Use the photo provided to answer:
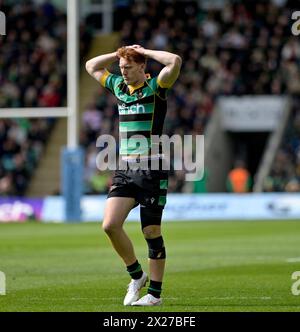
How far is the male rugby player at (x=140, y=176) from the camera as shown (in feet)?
34.0

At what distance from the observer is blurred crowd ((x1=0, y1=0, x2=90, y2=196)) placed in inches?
1314

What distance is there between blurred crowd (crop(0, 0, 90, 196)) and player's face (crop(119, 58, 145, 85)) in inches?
880

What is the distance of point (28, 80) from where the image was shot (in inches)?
1383

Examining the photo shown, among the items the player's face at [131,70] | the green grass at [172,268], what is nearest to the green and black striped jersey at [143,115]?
the player's face at [131,70]

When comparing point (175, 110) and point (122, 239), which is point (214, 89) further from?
point (122, 239)

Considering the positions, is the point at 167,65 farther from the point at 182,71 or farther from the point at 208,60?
the point at 182,71

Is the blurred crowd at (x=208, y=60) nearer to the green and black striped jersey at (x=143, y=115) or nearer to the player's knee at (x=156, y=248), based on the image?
the green and black striped jersey at (x=143, y=115)

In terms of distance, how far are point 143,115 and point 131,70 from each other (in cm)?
46

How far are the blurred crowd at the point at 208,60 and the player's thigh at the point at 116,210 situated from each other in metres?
20.2

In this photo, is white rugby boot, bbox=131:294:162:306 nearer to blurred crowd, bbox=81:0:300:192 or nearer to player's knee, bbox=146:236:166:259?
player's knee, bbox=146:236:166:259

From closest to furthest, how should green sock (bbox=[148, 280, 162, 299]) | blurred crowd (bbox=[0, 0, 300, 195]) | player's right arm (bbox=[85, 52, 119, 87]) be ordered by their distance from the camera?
green sock (bbox=[148, 280, 162, 299]) < player's right arm (bbox=[85, 52, 119, 87]) < blurred crowd (bbox=[0, 0, 300, 195])

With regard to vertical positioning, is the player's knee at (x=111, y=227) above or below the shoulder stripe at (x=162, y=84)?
below

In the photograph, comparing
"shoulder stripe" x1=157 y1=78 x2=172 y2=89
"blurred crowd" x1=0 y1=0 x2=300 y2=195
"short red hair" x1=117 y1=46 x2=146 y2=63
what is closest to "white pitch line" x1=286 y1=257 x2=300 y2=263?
"shoulder stripe" x1=157 y1=78 x2=172 y2=89

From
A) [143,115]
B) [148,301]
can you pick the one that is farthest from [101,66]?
[148,301]
